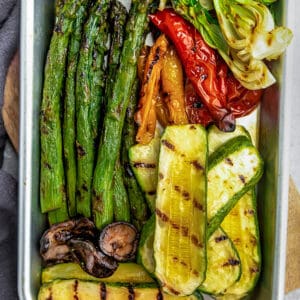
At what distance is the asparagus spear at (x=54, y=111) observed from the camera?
7.94ft

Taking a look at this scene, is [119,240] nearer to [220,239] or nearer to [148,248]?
[148,248]

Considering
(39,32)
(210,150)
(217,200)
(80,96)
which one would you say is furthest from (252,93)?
(39,32)

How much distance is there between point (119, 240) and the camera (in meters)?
2.40

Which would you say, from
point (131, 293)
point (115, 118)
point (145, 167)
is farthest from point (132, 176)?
point (131, 293)

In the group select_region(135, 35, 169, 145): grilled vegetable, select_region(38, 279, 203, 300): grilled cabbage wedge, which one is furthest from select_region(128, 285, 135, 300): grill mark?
select_region(135, 35, 169, 145): grilled vegetable

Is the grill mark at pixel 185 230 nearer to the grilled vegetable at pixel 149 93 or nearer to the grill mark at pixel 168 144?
the grill mark at pixel 168 144

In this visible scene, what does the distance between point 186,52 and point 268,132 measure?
0.48 metres

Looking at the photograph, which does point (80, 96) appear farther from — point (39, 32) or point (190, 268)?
point (190, 268)

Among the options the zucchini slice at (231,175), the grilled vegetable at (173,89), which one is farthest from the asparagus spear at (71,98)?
the zucchini slice at (231,175)

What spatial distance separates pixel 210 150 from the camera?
2.48 meters

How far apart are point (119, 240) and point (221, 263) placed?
42 cm

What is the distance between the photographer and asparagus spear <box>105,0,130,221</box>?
248 cm

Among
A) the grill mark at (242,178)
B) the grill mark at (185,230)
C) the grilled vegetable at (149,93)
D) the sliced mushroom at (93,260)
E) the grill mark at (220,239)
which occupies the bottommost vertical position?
the sliced mushroom at (93,260)

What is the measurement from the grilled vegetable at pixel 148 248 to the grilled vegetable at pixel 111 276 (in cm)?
9
